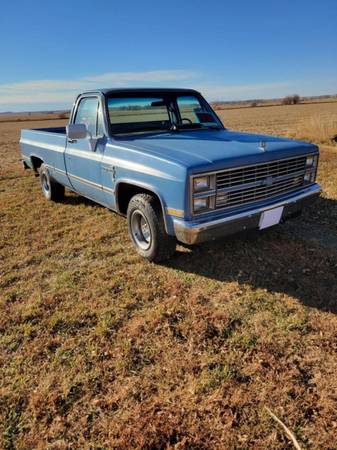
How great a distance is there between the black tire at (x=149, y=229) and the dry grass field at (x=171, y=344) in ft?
0.68

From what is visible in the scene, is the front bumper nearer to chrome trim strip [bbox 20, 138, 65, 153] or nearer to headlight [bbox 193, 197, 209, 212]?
headlight [bbox 193, 197, 209, 212]

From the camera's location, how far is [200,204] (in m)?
3.19

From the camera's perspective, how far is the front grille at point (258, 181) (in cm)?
329

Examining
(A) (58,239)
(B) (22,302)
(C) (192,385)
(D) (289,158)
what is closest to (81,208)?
(A) (58,239)

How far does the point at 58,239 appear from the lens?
4969mm

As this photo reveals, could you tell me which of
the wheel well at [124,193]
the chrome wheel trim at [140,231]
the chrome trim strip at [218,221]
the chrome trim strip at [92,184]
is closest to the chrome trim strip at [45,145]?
the chrome trim strip at [92,184]

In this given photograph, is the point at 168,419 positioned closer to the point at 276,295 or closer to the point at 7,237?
the point at 276,295

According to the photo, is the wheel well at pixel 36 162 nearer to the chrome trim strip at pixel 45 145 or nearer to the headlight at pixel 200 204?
the chrome trim strip at pixel 45 145

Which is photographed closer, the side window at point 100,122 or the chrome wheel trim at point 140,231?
the chrome wheel trim at point 140,231

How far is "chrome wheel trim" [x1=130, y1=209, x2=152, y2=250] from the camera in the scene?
3.96 meters

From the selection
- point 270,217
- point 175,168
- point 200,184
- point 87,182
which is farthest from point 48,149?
point 270,217

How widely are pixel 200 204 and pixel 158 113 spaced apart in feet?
6.80

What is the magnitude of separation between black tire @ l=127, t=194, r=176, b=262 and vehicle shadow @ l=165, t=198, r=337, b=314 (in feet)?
0.99

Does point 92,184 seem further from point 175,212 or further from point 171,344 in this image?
point 171,344
